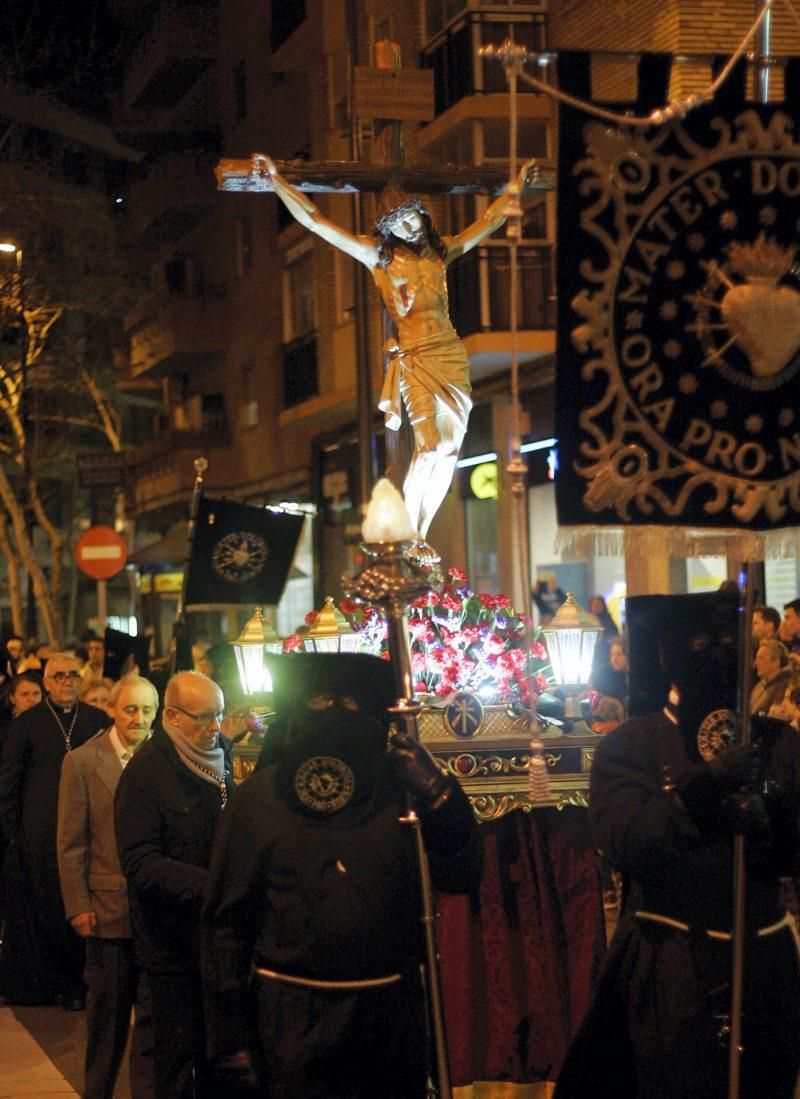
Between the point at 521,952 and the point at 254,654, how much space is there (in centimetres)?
197

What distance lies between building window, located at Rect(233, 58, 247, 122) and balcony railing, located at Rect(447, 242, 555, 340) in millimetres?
13842

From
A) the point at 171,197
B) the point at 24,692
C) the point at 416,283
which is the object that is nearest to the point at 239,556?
the point at 24,692

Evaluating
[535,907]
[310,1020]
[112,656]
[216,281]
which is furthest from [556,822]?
[216,281]

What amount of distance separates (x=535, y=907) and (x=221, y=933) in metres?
2.70

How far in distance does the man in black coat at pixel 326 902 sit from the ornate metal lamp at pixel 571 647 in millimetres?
2978

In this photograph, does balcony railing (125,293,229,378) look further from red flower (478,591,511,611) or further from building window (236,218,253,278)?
red flower (478,591,511,611)

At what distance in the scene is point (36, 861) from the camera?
11.1 meters

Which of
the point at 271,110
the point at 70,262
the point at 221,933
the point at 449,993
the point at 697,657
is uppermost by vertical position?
the point at 271,110

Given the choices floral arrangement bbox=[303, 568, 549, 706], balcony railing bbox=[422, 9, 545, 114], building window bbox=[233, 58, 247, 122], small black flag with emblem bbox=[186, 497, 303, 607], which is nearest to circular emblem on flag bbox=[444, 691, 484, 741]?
floral arrangement bbox=[303, 568, 549, 706]

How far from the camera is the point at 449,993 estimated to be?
7406 millimetres

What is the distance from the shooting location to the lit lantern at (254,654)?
28.0 feet

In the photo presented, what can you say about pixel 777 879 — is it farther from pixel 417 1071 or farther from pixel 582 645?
pixel 582 645

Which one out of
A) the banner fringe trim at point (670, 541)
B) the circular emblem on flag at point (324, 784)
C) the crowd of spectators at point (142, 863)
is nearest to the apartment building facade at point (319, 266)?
the crowd of spectators at point (142, 863)

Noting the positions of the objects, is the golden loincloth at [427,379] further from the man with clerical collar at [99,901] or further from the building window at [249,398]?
the building window at [249,398]
